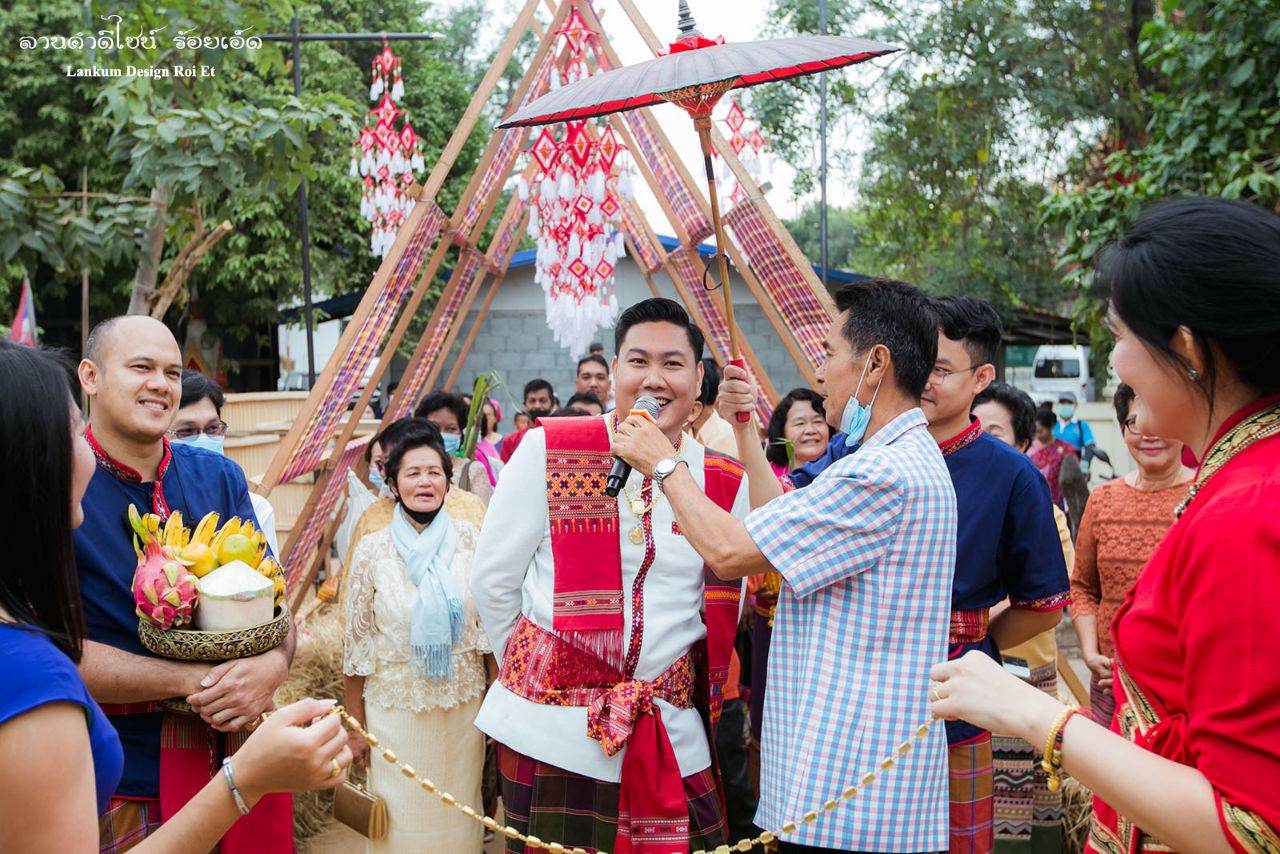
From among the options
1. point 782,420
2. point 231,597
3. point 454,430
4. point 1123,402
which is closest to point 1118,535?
point 1123,402

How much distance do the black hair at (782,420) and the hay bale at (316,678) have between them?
2.29 metres

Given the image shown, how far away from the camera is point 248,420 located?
32.0 ft

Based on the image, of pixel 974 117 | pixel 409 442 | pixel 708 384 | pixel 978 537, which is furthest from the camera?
pixel 974 117

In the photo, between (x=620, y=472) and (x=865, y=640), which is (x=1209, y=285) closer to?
(x=865, y=640)

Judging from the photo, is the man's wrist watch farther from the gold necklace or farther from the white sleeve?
the gold necklace

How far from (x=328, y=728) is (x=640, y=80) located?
6.04 ft

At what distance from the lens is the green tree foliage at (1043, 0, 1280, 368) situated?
5410mm

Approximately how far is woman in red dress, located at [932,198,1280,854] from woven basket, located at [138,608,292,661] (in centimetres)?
153

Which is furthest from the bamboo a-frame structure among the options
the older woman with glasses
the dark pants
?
the dark pants

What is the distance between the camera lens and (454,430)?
240 inches

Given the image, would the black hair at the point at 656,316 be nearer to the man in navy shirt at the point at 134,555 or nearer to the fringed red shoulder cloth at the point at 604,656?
the fringed red shoulder cloth at the point at 604,656

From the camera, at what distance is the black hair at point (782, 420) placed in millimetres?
4891

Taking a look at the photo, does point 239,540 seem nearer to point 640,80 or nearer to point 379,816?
point 640,80

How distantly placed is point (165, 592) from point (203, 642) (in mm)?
144
